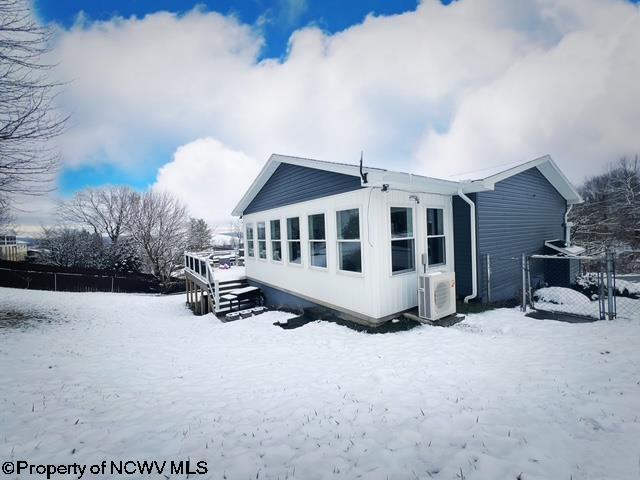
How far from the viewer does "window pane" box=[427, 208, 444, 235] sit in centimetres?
738

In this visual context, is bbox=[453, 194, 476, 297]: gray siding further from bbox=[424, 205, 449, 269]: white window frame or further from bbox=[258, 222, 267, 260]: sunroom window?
bbox=[258, 222, 267, 260]: sunroom window

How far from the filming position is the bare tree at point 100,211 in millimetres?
27500

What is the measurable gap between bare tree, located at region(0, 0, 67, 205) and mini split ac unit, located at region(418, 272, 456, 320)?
9240 mm

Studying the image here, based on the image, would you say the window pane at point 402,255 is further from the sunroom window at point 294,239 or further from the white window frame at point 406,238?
the sunroom window at point 294,239

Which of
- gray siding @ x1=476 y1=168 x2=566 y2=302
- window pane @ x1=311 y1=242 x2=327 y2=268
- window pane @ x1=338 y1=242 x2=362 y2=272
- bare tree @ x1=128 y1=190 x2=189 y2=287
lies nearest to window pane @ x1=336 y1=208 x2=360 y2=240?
window pane @ x1=338 y1=242 x2=362 y2=272

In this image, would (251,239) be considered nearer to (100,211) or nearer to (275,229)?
(275,229)

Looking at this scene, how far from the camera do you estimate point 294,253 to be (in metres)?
9.29

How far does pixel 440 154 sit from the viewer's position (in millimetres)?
26297

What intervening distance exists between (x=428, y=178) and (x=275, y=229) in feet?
19.7

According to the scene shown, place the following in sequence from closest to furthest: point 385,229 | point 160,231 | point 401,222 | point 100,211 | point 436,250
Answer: point 385,229
point 401,222
point 436,250
point 160,231
point 100,211

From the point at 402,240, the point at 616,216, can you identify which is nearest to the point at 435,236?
the point at 402,240

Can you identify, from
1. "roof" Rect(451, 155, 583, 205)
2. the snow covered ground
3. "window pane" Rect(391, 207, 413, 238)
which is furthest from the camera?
"roof" Rect(451, 155, 583, 205)

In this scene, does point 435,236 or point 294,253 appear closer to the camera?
point 435,236

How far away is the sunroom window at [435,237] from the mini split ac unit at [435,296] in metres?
1.01
